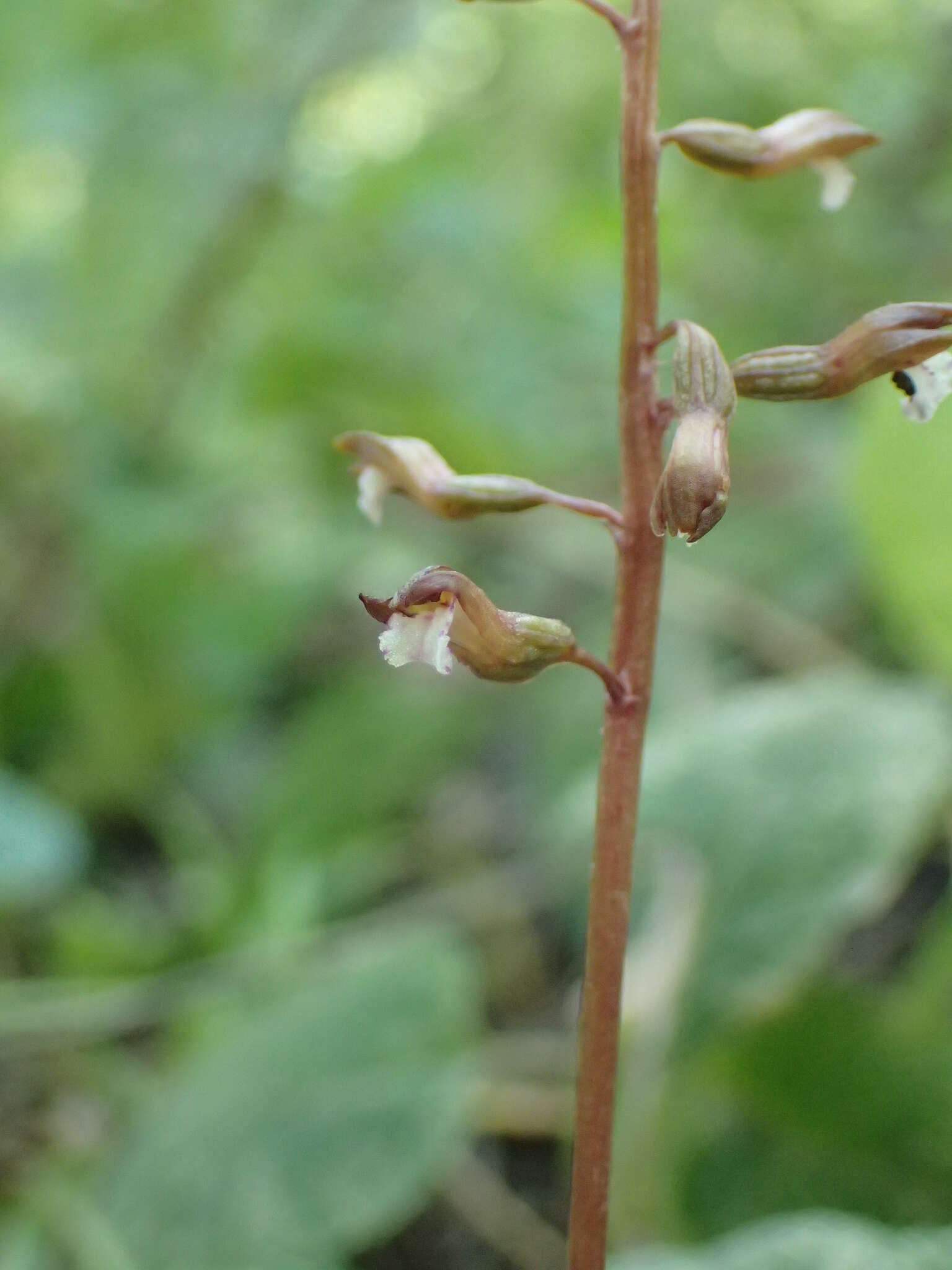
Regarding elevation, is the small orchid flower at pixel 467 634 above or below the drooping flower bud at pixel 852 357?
below

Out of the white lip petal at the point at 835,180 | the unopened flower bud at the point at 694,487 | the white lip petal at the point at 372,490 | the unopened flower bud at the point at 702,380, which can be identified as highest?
the white lip petal at the point at 835,180

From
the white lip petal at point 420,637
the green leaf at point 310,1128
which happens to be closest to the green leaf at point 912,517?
the green leaf at point 310,1128

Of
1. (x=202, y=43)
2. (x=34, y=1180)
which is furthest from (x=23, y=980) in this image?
(x=202, y=43)

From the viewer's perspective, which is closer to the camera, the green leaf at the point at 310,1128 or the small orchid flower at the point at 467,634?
the small orchid flower at the point at 467,634

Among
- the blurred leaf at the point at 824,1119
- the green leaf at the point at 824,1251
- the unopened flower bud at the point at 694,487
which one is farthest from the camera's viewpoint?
the blurred leaf at the point at 824,1119

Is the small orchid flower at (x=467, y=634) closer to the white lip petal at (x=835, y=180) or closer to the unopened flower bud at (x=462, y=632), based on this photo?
the unopened flower bud at (x=462, y=632)

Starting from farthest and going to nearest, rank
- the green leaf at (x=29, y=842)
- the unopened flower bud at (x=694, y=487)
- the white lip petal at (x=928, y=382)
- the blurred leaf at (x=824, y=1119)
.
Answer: the green leaf at (x=29, y=842) < the blurred leaf at (x=824, y=1119) < the white lip petal at (x=928, y=382) < the unopened flower bud at (x=694, y=487)

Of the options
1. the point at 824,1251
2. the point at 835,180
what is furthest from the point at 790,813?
the point at 835,180
